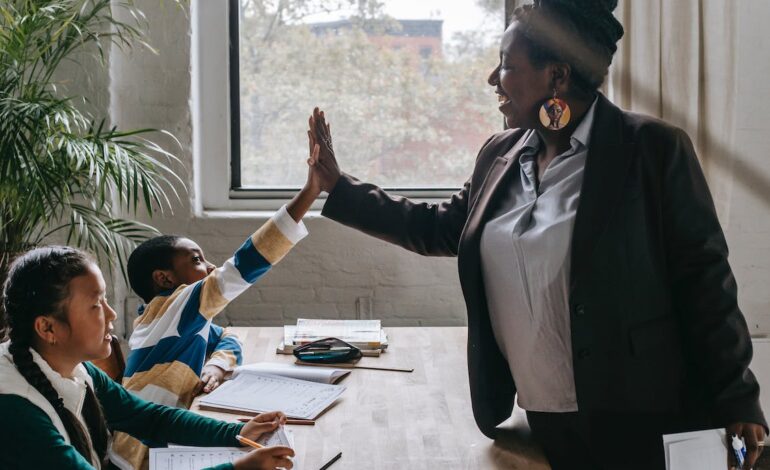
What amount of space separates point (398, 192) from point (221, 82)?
2.71 ft

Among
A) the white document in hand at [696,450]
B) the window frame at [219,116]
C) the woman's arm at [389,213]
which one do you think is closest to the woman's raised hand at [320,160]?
the woman's arm at [389,213]

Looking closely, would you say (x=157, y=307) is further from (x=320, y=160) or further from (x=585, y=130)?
(x=585, y=130)

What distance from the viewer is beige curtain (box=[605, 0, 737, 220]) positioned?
294cm

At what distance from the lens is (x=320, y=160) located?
217 centimetres

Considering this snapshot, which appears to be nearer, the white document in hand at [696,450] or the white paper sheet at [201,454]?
the white document in hand at [696,450]

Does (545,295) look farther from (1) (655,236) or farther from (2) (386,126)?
(2) (386,126)

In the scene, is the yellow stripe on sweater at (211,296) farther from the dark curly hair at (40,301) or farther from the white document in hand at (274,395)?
the dark curly hair at (40,301)

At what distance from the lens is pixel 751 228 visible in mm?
3371

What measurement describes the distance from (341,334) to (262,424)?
0.80m

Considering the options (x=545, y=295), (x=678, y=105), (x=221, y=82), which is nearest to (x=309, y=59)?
(x=221, y=82)

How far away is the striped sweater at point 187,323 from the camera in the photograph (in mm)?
2043

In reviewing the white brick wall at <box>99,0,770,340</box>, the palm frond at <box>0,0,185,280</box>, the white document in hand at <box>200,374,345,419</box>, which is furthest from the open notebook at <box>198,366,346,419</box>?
the white brick wall at <box>99,0,770,340</box>

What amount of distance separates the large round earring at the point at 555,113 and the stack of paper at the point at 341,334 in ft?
2.75

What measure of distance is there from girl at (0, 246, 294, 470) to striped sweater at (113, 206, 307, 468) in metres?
0.32
